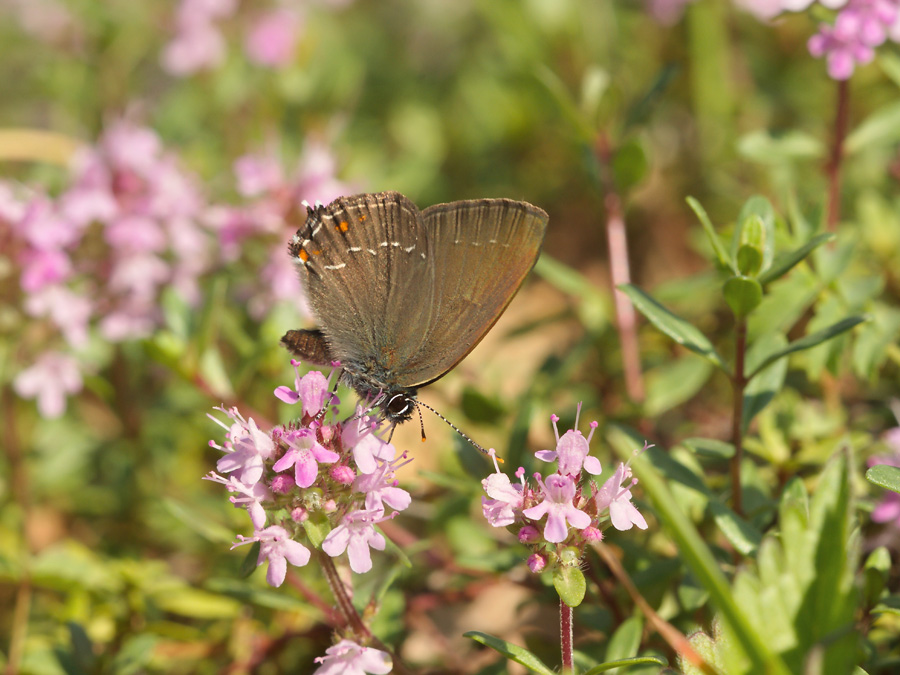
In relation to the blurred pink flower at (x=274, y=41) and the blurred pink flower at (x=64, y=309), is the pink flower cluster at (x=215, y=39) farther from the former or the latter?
the blurred pink flower at (x=64, y=309)

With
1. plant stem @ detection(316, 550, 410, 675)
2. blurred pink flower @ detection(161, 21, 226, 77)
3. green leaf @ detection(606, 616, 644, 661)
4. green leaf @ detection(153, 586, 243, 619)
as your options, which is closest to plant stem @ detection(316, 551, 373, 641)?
plant stem @ detection(316, 550, 410, 675)

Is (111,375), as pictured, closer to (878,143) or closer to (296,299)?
(296,299)

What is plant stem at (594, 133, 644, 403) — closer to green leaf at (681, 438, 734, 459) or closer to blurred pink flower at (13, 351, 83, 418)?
green leaf at (681, 438, 734, 459)

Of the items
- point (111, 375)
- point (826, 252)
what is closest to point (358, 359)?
point (826, 252)

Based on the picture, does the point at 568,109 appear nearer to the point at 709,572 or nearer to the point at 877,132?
the point at 877,132

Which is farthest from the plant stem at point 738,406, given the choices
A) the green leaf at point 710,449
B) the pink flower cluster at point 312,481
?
the pink flower cluster at point 312,481
